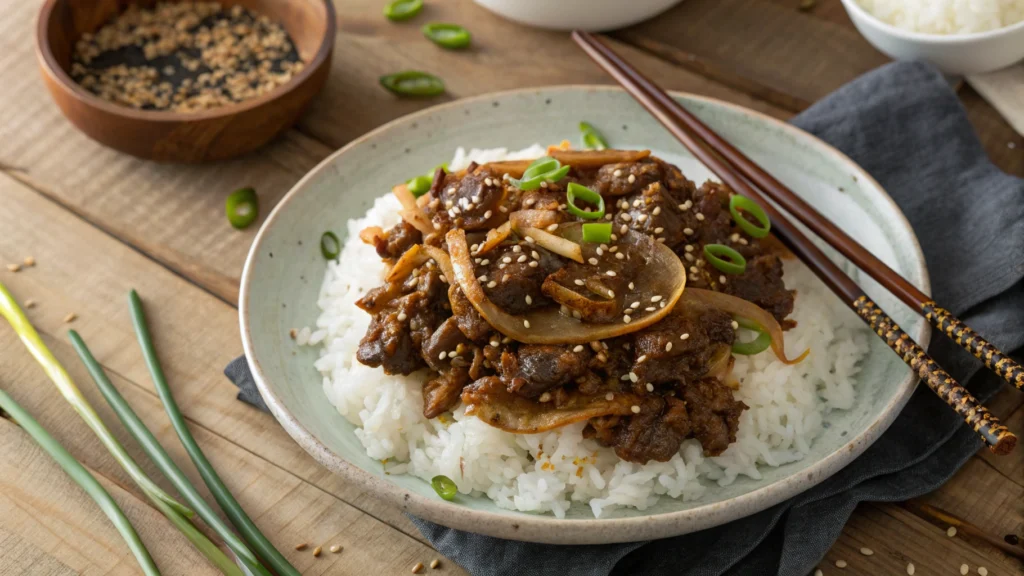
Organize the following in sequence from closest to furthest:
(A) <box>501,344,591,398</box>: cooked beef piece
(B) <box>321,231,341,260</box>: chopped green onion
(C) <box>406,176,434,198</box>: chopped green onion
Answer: (A) <box>501,344,591,398</box>: cooked beef piece
(C) <box>406,176,434,198</box>: chopped green onion
(B) <box>321,231,341,260</box>: chopped green onion

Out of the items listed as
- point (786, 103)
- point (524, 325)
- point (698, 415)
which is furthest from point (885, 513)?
point (786, 103)

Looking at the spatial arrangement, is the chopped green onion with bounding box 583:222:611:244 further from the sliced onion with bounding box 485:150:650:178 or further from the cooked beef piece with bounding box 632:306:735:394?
the sliced onion with bounding box 485:150:650:178

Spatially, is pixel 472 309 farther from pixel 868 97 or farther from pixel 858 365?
pixel 868 97

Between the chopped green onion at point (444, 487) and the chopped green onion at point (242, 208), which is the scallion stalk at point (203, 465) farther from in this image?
the chopped green onion at point (242, 208)

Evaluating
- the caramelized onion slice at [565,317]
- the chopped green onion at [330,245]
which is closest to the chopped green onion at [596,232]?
the caramelized onion slice at [565,317]

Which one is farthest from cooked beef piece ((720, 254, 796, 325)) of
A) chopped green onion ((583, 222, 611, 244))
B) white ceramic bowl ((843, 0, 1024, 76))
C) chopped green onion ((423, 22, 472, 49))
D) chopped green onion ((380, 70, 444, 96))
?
chopped green onion ((423, 22, 472, 49))

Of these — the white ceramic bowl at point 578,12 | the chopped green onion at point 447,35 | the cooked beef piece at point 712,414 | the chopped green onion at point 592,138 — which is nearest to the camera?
the cooked beef piece at point 712,414
